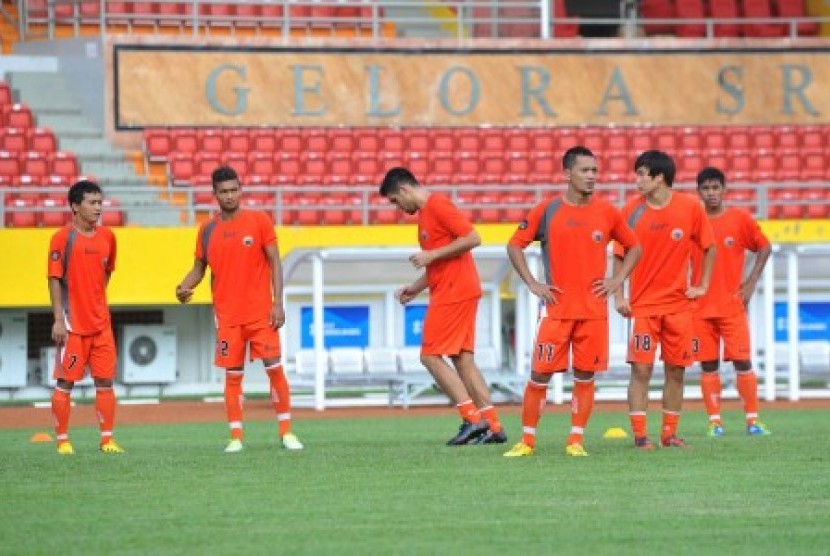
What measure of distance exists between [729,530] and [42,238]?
20293 mm

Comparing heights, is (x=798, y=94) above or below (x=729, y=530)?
above

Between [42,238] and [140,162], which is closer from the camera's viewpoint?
[42,238]

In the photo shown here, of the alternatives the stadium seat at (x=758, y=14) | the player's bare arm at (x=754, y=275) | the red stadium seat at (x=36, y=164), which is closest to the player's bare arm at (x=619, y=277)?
the player's bare arm at (x=754, y=275)

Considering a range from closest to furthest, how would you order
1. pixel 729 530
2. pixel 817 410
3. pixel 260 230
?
pixel 729 530 → pixel 260 230 → pixel 817 410

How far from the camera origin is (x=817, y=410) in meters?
24.1

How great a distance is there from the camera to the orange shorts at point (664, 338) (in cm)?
1491

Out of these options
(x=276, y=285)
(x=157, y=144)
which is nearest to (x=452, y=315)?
(x=276, y=285)

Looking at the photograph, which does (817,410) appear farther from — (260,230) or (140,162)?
(140,162)

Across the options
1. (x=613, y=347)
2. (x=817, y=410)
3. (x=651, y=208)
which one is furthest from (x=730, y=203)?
(x=651, y=208)

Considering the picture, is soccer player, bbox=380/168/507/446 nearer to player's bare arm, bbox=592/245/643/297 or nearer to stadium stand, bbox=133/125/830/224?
player's bare arm, bbox=592/245/643/297

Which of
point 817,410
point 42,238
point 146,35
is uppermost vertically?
point 146,35

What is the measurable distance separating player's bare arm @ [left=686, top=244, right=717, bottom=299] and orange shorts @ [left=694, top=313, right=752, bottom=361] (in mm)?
2403

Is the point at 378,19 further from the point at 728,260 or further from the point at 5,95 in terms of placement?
the point at 728,260

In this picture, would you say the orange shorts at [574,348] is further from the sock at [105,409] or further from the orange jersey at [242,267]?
the sock at [105,409]
